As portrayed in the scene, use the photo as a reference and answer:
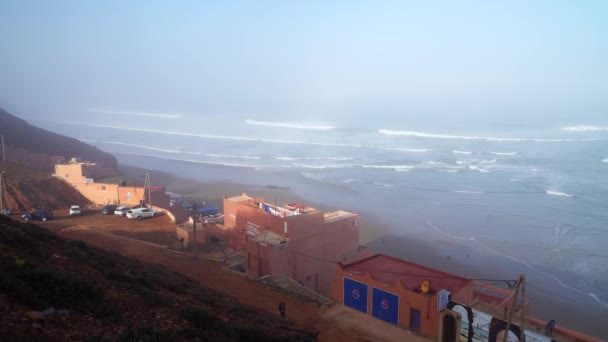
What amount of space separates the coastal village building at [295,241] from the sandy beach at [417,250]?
4042 millimetres

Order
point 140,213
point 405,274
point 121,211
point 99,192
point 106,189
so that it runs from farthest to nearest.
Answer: point 99,192
point 106,189
point 121,211
point 140,213
point 405,274

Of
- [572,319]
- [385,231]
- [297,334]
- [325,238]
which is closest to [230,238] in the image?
[325,238]

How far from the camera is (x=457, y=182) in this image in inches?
1422

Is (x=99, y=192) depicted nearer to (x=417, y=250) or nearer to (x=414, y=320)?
(x=417, y=250)

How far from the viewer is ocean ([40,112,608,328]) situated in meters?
20.4

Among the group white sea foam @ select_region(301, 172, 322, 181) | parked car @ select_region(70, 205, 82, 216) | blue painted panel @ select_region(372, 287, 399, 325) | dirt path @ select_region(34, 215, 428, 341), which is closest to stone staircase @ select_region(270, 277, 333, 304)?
dirt path @ select_region(34, 215, 428, 341)

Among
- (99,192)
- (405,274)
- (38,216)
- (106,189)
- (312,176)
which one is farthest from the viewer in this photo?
(312,176)

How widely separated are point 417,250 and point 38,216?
Answer: 679 inches

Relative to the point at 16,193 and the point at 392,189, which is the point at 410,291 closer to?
the point at 16,193

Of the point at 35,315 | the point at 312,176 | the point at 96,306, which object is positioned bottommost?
the point at 312,176

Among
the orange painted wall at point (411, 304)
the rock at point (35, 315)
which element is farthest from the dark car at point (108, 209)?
the rock at point (35, 315)

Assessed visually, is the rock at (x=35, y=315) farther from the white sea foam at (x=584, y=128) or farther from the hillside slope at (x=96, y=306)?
the white sea foam at (x=584, y=128)

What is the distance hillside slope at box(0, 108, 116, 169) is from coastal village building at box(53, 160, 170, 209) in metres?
14.7

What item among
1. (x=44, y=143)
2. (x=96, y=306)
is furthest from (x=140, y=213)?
(x=44, y=143)
